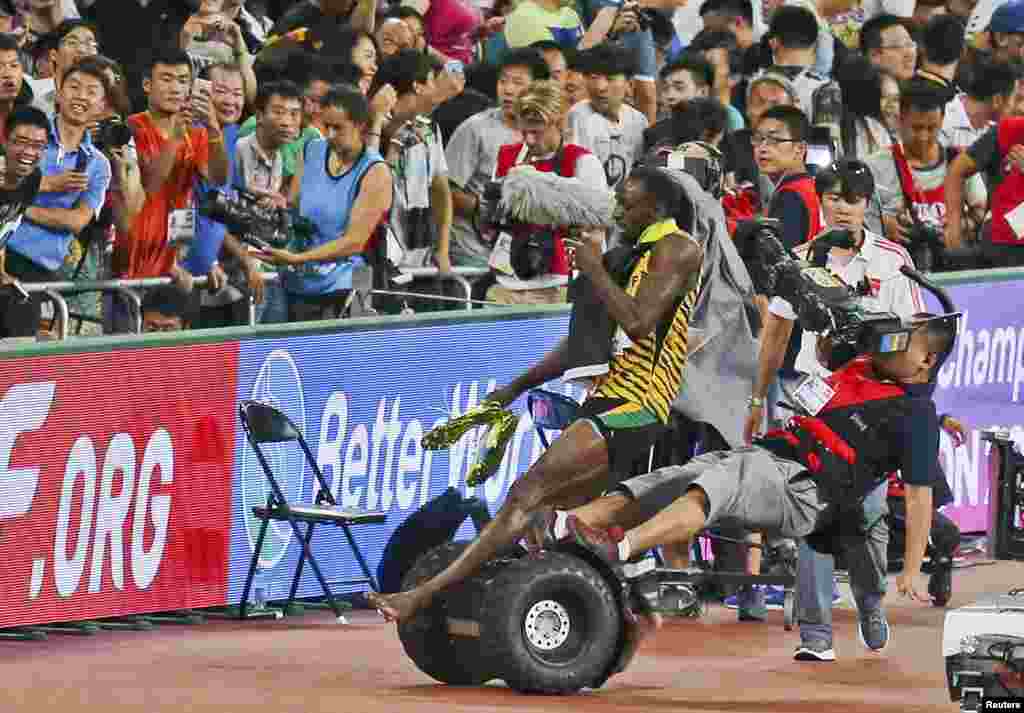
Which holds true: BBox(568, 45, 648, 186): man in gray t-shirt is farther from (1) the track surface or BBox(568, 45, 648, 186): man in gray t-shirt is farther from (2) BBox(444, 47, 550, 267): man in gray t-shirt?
(1) the track surface

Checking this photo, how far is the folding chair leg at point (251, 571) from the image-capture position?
13789 millimetres

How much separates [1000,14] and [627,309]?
36.9 feet

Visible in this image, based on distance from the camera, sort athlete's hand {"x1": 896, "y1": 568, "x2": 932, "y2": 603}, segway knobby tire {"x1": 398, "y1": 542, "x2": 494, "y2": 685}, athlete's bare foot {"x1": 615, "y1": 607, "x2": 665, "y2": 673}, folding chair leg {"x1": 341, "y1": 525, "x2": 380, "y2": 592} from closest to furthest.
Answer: athlete's bare foot {"x1": 615, "y1": 607, "x2": 665, "y2": 673}, segway knobby tire {"x1": 398, "y1": 542, "x2": 494, "y2": 685}, athlete's hand {"x1": 896, "y1": 568, "x2": 932, "y2": 603}, folding chair leg {"x1": 341, "y1": 525, "x2": 380, "y2": 592}

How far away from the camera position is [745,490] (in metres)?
11.4

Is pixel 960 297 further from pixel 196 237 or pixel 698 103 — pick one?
pixel 196 237

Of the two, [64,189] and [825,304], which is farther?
[64,189]

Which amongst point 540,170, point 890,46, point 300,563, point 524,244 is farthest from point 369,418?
point 890,46

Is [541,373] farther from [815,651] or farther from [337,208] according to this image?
[337,208]

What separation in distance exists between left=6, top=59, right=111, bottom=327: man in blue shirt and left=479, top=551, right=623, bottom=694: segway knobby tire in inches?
154

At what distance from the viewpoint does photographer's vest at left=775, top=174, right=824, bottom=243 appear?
14609 millimetres

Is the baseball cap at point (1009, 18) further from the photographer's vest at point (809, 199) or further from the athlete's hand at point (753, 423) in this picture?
the athlete's hand at point (753, 423)

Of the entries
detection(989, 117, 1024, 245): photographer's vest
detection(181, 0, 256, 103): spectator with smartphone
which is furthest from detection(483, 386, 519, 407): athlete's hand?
detection(989, 117, 1024, 245): photographer's vest

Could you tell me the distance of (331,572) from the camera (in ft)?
47.4

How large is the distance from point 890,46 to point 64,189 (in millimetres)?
8470
